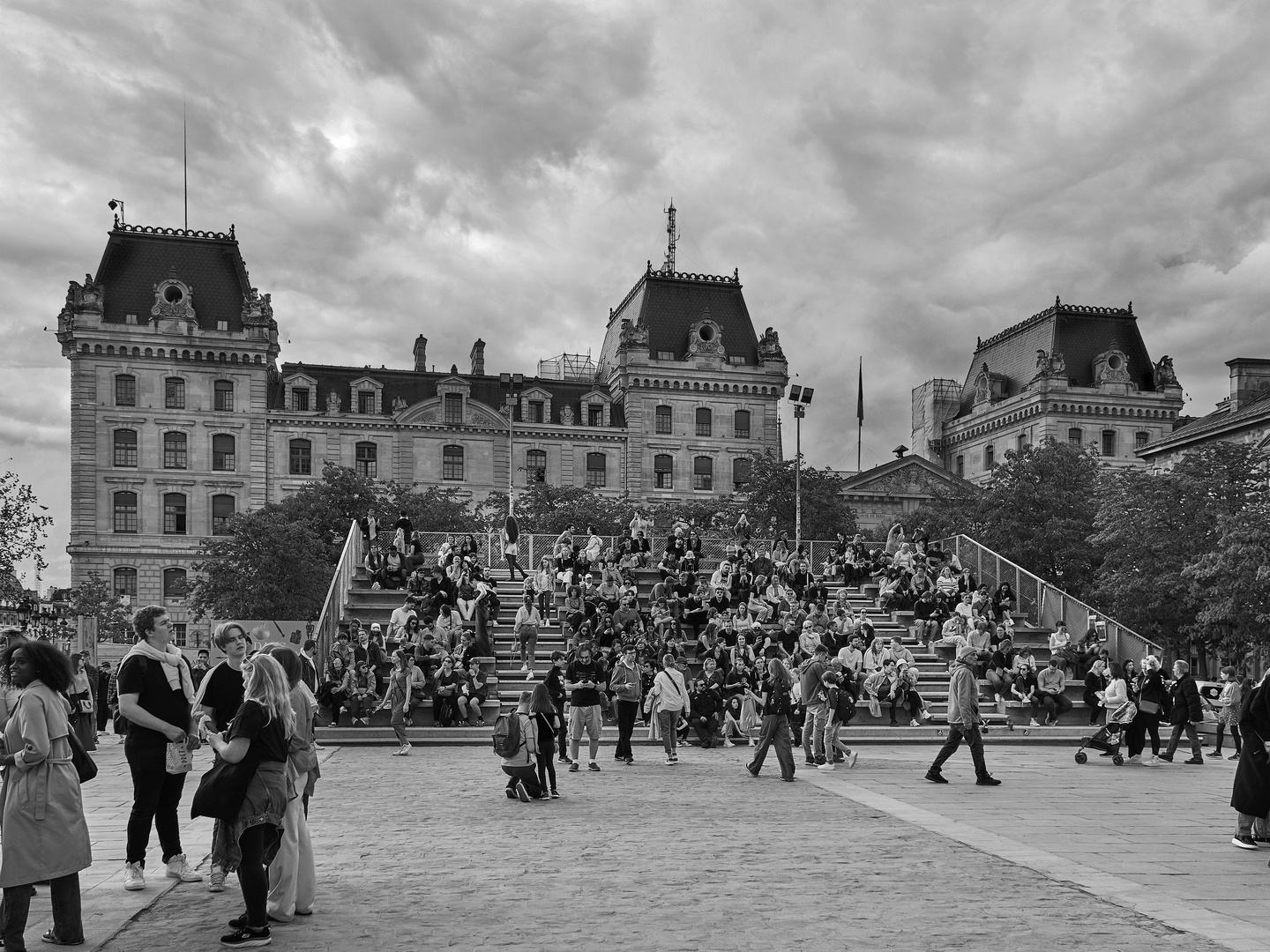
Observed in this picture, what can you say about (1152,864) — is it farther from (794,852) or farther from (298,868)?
(298,868)

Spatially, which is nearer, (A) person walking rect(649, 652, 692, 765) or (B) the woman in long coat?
(B) the woman in long coat

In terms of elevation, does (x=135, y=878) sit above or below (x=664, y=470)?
below

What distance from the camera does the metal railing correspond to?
29.8m

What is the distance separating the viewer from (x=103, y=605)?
69500mm

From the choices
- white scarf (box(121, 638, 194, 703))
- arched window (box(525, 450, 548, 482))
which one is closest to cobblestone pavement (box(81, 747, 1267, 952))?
white scarf (box(121, 638, 194, 703))

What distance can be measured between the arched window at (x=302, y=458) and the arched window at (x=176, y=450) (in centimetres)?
599

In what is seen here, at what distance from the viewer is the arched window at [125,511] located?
74.3 m

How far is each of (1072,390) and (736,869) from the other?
81.6 meters

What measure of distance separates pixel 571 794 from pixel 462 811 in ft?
6.93

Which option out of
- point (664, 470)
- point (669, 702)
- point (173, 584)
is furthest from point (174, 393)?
point (669, 702)

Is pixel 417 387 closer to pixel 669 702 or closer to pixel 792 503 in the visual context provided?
pixel 792 503

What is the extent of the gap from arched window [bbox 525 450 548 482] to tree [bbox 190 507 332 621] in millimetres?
28475

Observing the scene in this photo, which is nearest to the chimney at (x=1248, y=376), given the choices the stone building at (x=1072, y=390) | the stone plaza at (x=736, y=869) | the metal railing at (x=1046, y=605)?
the stone building at (x=1072, y=390)

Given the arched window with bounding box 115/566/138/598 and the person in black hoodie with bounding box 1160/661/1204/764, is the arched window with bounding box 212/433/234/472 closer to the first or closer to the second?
the arched window with bounding box 115/566/138/598
